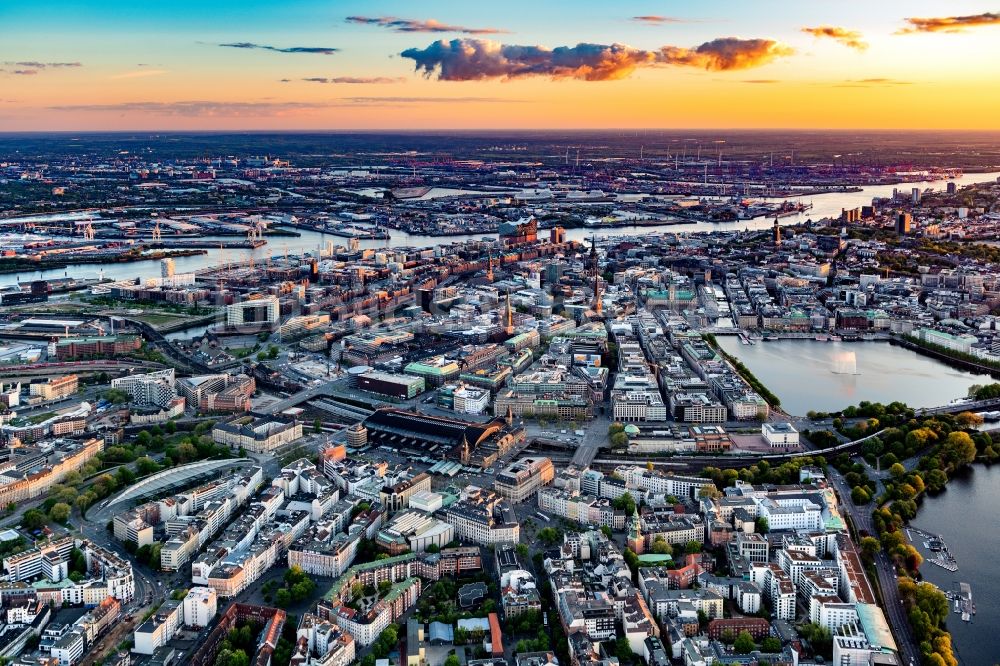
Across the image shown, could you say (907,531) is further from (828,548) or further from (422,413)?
(422,413)

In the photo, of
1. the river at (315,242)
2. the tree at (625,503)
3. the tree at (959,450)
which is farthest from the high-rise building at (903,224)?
the tree at (625,503)

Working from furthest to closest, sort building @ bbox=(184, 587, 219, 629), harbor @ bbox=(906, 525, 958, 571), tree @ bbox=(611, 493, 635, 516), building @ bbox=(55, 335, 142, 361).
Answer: building @ bbox=(55, 335, 142, 361), tree @ bbox=(611, 493, 635, 516), harbor @ bbox=(906, 525, 958, 571), building @ bbox=(184, 587, 219, 629)

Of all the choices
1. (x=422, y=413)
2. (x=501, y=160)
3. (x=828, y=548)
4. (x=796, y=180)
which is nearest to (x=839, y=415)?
(x=828, y=548)

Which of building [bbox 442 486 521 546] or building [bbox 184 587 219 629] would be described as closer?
building [bbox 184 587 219 629]

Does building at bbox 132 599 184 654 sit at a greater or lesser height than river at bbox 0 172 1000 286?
lesser

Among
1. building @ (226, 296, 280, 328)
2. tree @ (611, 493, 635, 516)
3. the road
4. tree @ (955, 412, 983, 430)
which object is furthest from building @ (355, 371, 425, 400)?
tree @ (955, 412, 983, 430)

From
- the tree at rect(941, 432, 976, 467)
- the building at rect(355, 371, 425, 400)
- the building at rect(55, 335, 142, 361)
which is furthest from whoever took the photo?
the building at rect(55, 335, 142, 361)

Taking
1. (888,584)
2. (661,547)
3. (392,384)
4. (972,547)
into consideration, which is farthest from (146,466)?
(972,547)

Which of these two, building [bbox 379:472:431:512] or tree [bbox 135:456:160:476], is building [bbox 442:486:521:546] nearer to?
building [bbox 379:472:431:512]
